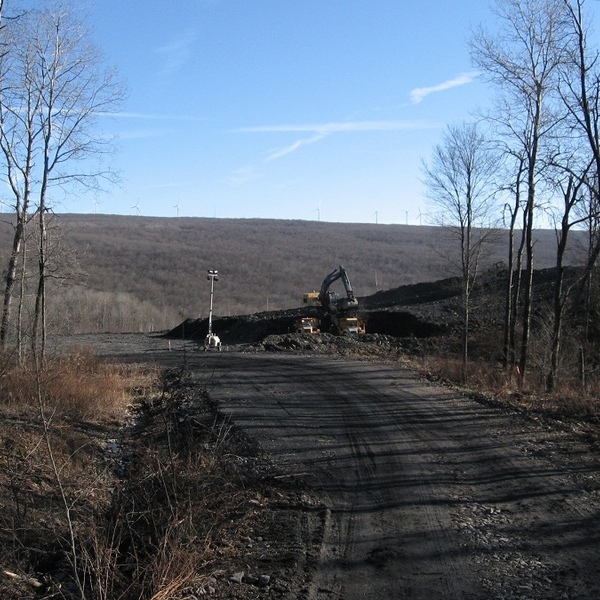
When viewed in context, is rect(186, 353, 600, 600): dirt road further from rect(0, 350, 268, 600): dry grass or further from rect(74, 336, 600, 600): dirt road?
rect(0, 350, 268, 600): dry grass

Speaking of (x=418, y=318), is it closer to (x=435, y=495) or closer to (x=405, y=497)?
(x=435, y=495)

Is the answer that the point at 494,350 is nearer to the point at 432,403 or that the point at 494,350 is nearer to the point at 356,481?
the point at 432,403

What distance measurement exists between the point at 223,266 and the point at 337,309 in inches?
3061

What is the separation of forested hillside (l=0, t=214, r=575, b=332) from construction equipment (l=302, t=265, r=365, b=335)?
1747 centimetres

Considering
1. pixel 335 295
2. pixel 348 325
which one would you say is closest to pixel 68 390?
pixel 348 325

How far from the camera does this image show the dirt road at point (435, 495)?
5320mm

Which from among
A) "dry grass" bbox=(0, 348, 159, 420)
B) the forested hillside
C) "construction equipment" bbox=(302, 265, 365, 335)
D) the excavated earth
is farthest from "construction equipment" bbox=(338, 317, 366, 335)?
the forested hillside

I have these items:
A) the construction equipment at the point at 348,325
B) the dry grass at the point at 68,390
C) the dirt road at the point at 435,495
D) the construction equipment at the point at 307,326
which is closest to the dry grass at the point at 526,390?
the dirt road at the point at 435,495

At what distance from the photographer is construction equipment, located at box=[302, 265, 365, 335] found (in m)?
36.2

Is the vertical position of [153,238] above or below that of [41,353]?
above

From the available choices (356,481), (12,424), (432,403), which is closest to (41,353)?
(12,424)

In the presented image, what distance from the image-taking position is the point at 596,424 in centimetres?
1200

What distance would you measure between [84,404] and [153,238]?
127 m

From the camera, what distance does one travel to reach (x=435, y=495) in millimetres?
7480
